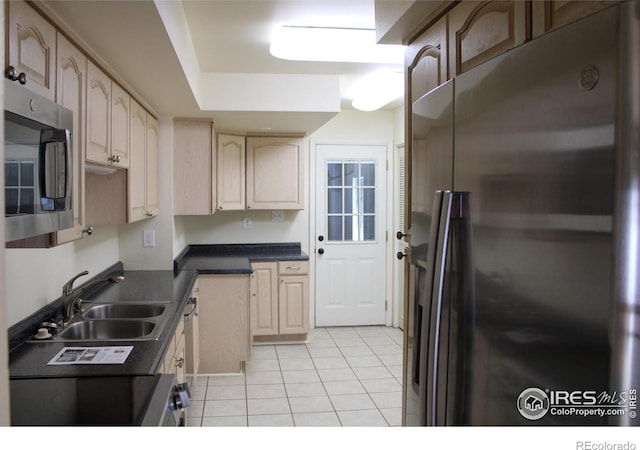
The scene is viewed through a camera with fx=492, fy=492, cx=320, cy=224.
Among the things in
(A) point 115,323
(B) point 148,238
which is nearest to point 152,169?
(B) point 148,238

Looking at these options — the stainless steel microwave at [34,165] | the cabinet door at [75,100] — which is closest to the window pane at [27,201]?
the stainless steel microwave at [34,165]

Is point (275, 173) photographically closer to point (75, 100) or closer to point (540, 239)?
point (75, 100)

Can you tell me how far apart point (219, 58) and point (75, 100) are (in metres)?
1.55

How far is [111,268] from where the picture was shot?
3529mm

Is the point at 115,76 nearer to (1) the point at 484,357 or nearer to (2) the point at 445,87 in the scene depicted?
(2) the point at 445,87

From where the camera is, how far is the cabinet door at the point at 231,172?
15.4 feet

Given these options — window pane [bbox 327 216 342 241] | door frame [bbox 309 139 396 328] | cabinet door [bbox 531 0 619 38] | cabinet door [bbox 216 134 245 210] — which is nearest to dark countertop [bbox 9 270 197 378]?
cabinet door [bbox 531 0 619 38]

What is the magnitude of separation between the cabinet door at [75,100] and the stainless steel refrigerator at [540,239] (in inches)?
53.4

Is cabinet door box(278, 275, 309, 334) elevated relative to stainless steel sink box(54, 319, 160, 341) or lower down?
lower down

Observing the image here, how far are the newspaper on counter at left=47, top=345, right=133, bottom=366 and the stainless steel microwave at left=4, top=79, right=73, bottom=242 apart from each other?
24.5 inches

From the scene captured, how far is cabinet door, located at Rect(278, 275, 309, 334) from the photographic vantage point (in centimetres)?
475

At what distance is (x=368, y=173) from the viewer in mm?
5500

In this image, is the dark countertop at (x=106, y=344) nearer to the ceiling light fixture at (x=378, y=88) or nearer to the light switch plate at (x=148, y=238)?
the light switch plate at (x=148, y=238)

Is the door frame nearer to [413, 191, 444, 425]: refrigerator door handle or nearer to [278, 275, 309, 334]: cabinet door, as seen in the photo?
[278, 275, 309, 334]: cabinet door
